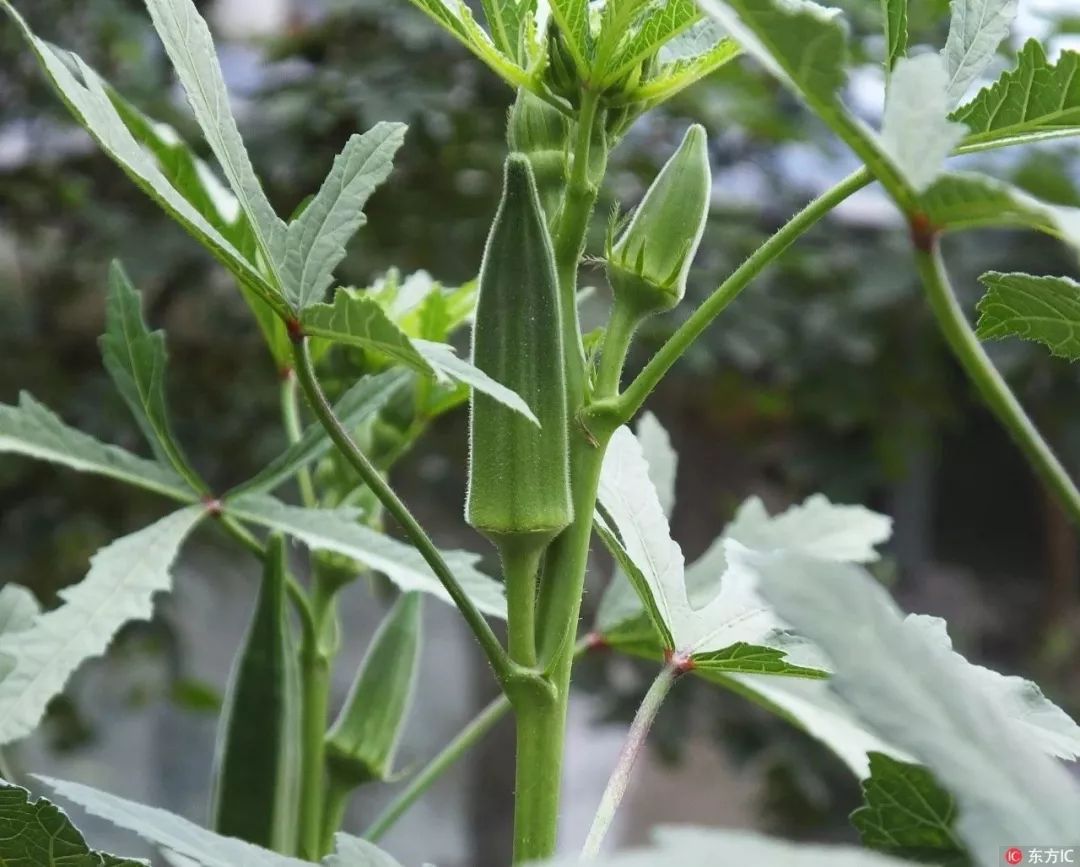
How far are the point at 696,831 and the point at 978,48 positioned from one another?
205 millimetres

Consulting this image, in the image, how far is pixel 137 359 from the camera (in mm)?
361

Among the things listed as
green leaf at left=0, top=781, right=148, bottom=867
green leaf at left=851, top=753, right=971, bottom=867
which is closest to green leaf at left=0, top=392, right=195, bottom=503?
green leaf at left=0, top=781, right=148, bottom=867

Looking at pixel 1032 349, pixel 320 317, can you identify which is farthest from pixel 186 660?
pixel 320 317

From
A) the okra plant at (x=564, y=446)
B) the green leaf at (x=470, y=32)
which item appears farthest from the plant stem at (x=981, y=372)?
the green leaf at (x=470, y=32)

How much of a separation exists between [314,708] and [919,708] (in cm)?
24

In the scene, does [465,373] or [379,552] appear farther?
[379,552]

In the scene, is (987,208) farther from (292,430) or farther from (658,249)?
(292,430)

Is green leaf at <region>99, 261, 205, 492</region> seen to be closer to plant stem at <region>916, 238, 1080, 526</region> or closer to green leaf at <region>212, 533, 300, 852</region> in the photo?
green leaf at <region>212, 533, 300, 852</region>

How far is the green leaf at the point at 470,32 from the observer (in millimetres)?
251

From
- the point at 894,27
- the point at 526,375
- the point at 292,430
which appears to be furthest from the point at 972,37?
the point at 292,430

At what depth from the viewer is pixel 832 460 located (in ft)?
4.10

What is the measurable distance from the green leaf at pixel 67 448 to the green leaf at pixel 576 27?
0.63 ft

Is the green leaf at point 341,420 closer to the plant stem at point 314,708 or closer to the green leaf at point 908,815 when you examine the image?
the plant stem at point 314,708

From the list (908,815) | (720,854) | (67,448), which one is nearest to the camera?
(720,854)
